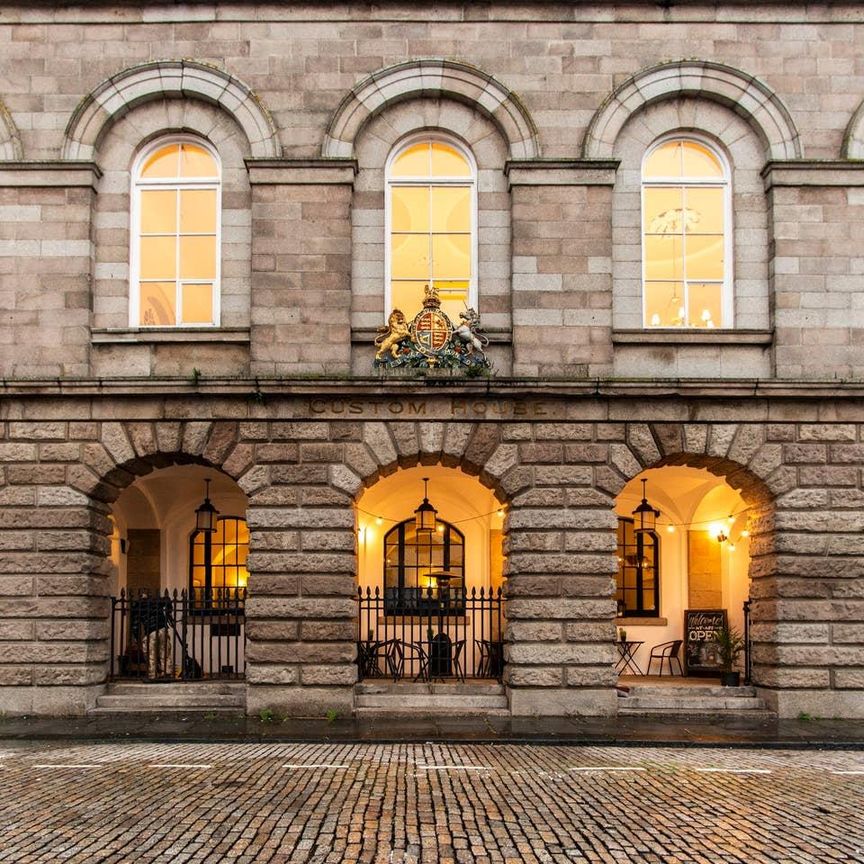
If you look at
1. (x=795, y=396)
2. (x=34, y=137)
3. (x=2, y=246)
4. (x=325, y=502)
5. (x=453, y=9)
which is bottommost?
(x=325, y=502)

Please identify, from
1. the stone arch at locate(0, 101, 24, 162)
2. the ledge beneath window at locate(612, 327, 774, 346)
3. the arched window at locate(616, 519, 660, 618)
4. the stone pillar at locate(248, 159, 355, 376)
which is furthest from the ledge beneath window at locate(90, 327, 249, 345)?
the arched window at locate(616, 519, 660, 618)

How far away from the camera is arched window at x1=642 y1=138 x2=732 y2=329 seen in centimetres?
1606

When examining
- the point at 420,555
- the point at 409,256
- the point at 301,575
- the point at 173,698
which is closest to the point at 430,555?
the point at 420,555

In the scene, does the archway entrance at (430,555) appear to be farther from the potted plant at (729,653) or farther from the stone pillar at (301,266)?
the stone pillar at (301,266)

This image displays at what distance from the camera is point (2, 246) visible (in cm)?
1550

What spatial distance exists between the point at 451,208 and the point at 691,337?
4343 millimetres

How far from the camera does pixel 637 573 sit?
2039cm

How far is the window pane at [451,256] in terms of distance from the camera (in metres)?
16.1

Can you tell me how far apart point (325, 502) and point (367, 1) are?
7.94 metres

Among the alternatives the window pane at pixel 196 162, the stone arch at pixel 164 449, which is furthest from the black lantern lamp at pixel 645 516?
the window pane at pixel 196 162

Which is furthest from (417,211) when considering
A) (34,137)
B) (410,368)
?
(34,137)

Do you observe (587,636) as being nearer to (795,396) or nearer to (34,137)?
(795,396)

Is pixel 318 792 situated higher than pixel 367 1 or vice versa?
pixel 367 1

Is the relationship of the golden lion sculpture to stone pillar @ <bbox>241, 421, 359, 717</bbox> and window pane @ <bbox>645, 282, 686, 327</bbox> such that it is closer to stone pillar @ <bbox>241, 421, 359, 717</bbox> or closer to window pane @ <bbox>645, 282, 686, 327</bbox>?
stone pillar @ <bbox>241, 421, 359, 717</bbox>
